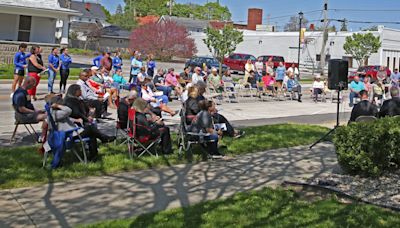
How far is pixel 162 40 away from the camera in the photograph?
55.4 metres

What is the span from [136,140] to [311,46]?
50596 millimetres

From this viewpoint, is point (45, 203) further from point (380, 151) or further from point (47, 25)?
point (47, 25)

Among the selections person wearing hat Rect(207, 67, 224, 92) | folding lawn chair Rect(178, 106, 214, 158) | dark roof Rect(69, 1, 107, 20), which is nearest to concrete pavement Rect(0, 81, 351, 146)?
person wearing hat Rect(207, 67, 224, 92)

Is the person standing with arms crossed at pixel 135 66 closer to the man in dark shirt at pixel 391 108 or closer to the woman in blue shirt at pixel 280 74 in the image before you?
the woman in blue shirt at pixel 280 74

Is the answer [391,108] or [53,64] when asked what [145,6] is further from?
[391,108]

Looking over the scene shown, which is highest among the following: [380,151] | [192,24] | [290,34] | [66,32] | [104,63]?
[192,24]

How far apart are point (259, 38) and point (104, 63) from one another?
1863 inches

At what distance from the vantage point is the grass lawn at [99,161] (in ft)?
24.7

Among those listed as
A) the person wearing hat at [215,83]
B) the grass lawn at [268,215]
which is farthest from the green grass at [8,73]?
the grass lawn at [268,215]

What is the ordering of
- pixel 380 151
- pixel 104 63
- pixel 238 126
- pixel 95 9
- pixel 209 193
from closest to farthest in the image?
pixel 209 193
pixel 380 151
pixel 238 126
pixel 104 63
pixel 95 9

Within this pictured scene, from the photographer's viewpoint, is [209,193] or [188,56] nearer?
[209,193]

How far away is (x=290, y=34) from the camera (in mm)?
58625

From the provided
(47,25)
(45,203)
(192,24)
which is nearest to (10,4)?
(47,25)

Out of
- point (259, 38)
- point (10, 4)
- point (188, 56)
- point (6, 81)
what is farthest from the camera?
point (259, 38)
